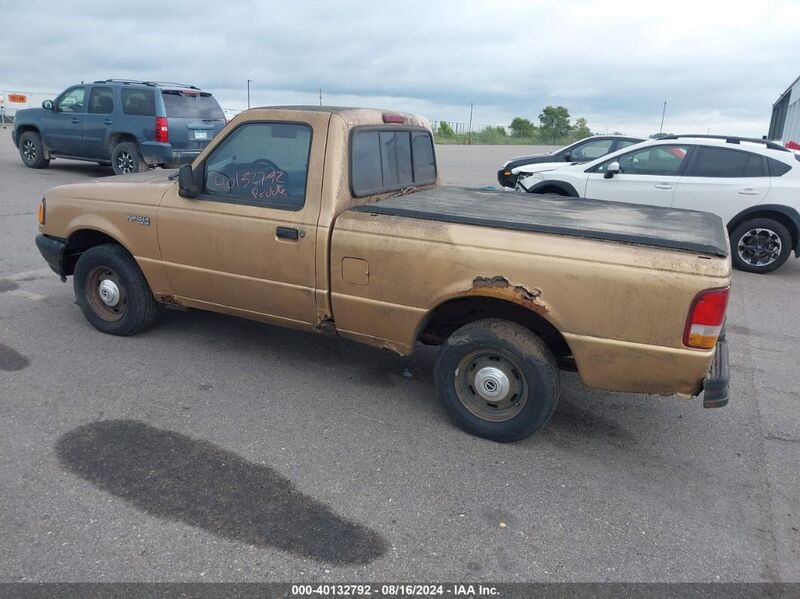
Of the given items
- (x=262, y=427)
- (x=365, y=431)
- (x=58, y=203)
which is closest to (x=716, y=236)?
(x=365, y=431)

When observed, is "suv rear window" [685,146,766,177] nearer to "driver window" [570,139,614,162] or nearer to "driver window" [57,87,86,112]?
"driver window" [570,139,614,162]

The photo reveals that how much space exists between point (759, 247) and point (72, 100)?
13.3 metres

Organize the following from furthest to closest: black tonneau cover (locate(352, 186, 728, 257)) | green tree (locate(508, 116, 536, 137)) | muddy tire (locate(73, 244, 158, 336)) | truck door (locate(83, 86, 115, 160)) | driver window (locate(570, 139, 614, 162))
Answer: green tree (locate(508, 116, 536, 137)) → driver window (locate(570, 139, 614, 162)) → truck door (locate(83, 86, 115, 160)) → muddy tire (locate(73, 244, 158, 336)) → black tonneau cover (locate(352, 186, 728, 257))

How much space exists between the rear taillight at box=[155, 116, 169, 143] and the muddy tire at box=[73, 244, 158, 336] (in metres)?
7.73

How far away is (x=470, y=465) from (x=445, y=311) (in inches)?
37.4

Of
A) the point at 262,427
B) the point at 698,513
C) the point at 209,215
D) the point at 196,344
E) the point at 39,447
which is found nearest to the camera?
the point at 698,513

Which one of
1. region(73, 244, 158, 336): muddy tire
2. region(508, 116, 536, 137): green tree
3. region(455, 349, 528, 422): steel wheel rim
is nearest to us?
region(455, 349, 528, 422): steel wheel rim

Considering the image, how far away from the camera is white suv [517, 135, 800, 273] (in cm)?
811

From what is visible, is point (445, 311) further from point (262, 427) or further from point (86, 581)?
point (86, 581)

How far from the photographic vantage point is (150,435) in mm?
3553

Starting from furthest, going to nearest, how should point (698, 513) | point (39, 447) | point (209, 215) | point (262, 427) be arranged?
point (209, 215) → point (262, 427) → point (39, 447) → point (698, 513)

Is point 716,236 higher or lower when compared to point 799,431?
higher

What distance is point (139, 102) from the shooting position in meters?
12.1

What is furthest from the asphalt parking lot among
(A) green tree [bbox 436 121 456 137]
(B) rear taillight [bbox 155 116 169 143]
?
(A) green tree [bbox 436 121 456 137]
